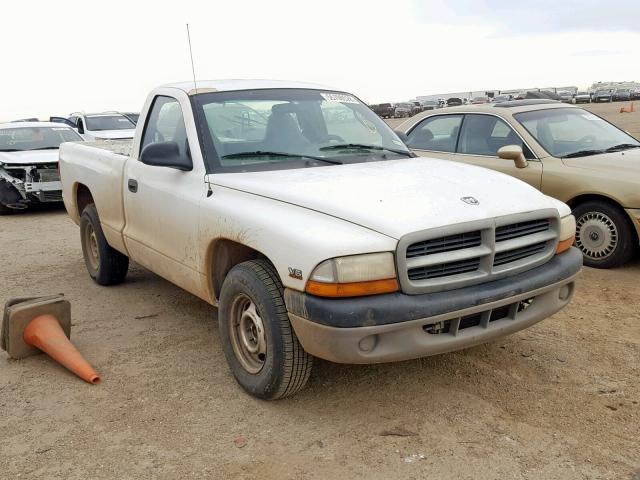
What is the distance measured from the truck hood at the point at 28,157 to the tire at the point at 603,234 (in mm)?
8618

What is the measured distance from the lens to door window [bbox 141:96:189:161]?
446 cm

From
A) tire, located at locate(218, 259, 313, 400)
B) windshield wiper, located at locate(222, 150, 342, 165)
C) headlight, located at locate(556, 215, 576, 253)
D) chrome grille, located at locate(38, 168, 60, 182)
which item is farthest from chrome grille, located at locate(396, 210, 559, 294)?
chrome grille, located at locate(38, 168, 60, 182)

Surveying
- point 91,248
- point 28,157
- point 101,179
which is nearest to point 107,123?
point 28,157

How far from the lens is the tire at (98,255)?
5.98m

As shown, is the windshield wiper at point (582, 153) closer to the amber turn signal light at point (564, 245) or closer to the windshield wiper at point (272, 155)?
the amber turn signal light at point (564, 245)

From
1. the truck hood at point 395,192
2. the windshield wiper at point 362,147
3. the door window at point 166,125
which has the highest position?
the door window at point 166,125

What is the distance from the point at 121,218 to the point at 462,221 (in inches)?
125

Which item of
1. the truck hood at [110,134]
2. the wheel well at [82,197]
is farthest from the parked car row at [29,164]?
the wheel well at [82,197]

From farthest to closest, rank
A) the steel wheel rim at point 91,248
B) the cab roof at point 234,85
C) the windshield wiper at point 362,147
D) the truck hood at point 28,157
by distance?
the truck hood at point 28,157 → the steel wheel rim at point 91,248 → the cab roof at point 234,85 → the windshield wiper at point 362,147

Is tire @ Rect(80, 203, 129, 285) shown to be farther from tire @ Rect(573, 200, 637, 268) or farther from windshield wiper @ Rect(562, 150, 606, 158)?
windshield wiper @ Rect(562, 150, 606, 158)

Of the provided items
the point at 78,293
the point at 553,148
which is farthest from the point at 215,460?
the point at 553,148

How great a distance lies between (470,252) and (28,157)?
983 cm

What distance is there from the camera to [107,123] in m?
17.1

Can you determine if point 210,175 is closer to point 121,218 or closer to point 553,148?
point 121,218
